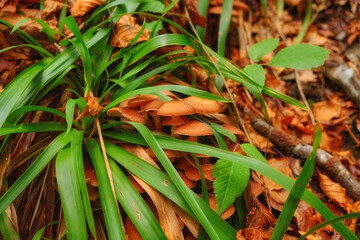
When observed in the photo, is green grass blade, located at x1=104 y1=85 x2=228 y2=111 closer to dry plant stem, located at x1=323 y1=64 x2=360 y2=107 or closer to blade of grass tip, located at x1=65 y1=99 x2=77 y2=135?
blade of grass tip, located at x1=65 y1=99 x2=77 y2=135

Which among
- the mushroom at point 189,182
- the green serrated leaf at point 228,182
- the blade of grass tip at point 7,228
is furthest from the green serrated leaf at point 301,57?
the blade of grass tip at point 7,228

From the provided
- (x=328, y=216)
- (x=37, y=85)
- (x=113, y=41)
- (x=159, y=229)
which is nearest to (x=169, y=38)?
(x=113, y=41)

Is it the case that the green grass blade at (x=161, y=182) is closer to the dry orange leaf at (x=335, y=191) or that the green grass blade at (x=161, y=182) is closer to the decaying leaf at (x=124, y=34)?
the decaying leaf at (x=124, y=34)

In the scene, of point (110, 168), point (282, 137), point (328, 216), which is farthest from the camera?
point (282, 137)

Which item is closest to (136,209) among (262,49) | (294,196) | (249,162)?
(249,162)

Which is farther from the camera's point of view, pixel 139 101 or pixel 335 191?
pixel 335 191

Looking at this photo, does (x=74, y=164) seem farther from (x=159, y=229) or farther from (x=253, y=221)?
(x=253, y=221)

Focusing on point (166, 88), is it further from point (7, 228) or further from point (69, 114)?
point (7, 228)

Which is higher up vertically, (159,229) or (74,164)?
(74,164)
